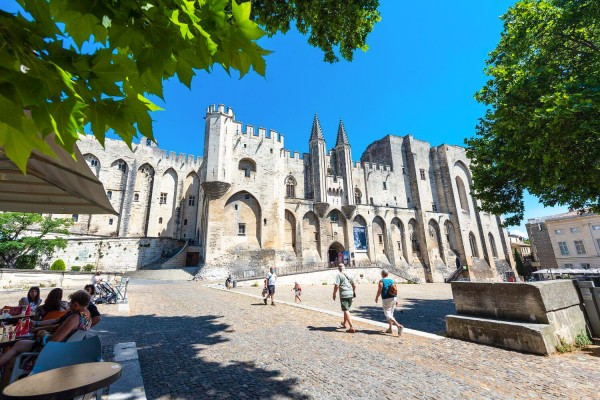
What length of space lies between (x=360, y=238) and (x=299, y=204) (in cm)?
914

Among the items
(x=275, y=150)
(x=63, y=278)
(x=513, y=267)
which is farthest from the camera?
(x=513, y=267)

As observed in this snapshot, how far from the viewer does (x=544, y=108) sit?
7070 millimetres

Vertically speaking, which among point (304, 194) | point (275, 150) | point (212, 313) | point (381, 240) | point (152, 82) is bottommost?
point (212, 313)

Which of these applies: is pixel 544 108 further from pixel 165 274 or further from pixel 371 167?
pixel 371 167

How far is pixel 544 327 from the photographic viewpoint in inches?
184

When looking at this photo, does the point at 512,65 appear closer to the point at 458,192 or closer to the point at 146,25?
the point at 146,25

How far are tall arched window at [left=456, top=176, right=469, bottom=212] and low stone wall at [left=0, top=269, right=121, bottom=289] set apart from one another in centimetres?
4625

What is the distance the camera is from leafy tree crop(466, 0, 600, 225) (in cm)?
666

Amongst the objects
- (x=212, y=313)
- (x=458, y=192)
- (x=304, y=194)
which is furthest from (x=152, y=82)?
(x=458, y=192)

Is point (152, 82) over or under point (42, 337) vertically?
over

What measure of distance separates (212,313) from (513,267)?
49.4 m

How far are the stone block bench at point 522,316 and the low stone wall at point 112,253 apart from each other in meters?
31.3

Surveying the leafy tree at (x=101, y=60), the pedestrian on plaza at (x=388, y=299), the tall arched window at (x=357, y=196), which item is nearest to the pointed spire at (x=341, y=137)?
the tall arched window at (x=357, y=196)

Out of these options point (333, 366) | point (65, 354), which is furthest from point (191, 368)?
point (333, 366)
